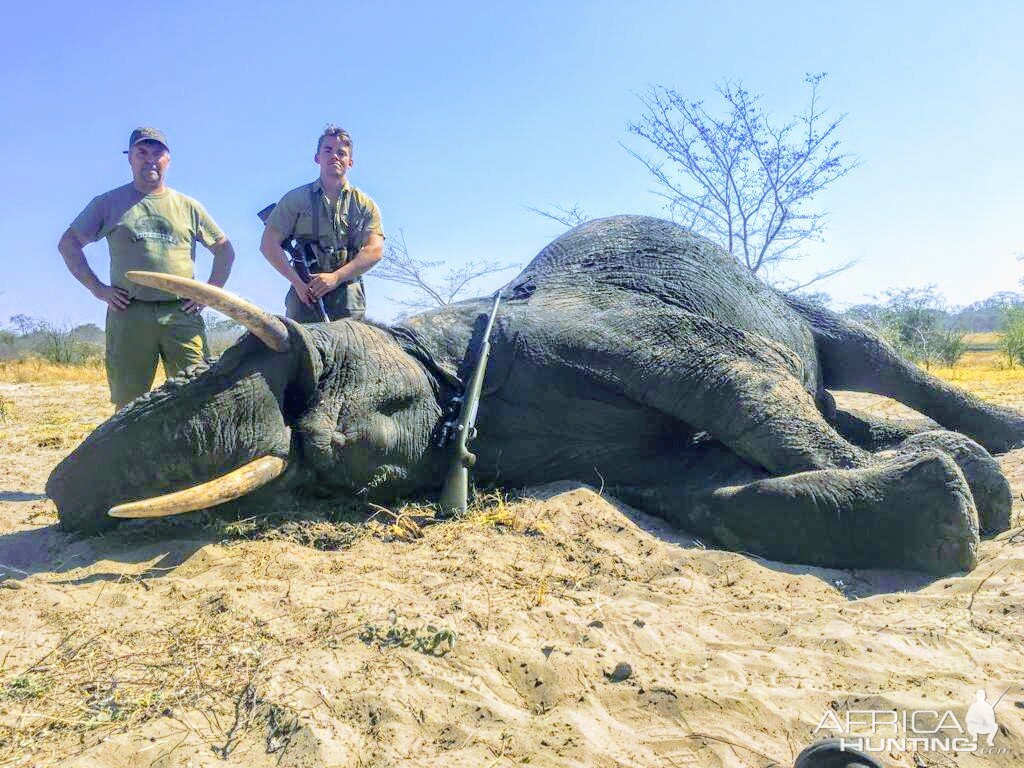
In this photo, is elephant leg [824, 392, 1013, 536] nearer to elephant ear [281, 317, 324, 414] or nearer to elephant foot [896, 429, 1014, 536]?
elephant foot [896, 429, 1014, 536]

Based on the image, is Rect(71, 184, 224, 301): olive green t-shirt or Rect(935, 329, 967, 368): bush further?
Rect(935, 329, 967, 368): bush

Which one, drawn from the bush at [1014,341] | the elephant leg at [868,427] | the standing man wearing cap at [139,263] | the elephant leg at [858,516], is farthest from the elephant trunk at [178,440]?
the bush at [1014,341]

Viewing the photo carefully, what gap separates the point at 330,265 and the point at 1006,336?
20.7 m

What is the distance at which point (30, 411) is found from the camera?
821 centimetres

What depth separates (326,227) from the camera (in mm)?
4816

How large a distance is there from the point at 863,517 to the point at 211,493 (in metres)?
2.38

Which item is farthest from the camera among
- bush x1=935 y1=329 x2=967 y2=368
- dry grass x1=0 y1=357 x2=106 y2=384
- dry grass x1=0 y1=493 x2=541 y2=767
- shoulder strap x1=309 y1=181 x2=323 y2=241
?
bush x1=935 y1=329 x2=967 y2=368

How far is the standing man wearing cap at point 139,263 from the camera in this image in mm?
4703

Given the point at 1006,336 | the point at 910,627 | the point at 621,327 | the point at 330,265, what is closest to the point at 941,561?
the point at 910,627

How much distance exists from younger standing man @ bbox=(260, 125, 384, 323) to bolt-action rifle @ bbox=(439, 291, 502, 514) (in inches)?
62.4

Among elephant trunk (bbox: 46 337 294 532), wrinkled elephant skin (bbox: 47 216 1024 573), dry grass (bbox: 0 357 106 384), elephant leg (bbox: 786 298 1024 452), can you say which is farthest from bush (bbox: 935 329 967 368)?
elephant trunk (bbox: 46 337 294 532)

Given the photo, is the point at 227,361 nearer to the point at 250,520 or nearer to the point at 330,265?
the point at 250,520

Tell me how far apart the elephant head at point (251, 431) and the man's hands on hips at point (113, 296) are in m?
1.95

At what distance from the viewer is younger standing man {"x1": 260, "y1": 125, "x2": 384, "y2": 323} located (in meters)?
4.80
